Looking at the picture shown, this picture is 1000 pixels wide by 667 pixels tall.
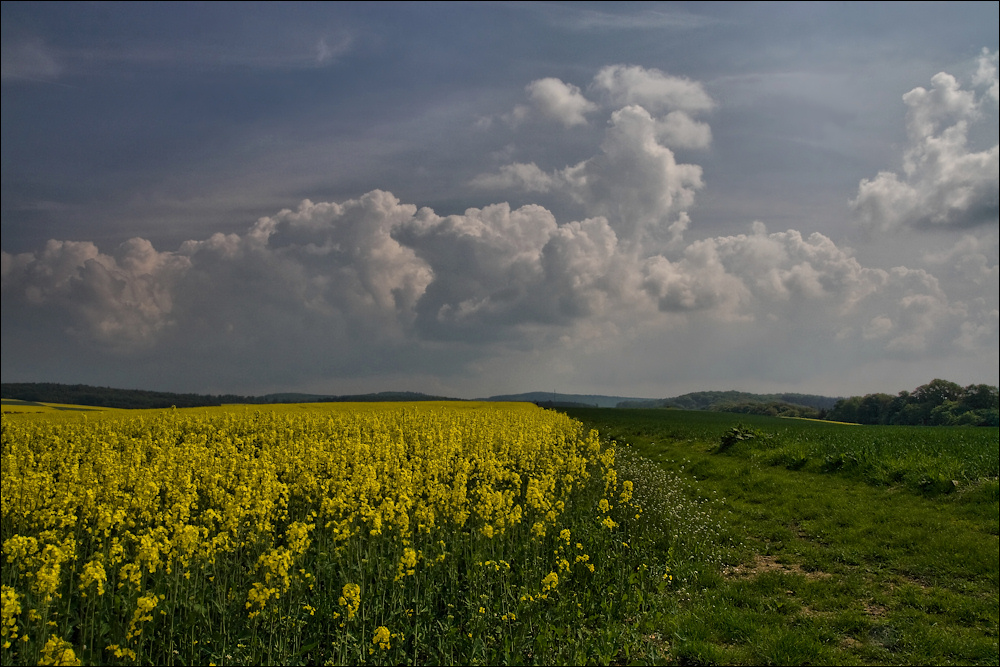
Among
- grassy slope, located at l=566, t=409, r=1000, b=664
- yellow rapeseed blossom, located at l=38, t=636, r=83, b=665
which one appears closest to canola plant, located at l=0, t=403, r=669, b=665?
yellow rapeseed blossom, located at l=38, t=636, r=83, b=665

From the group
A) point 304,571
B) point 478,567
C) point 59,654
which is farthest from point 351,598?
point 59,654

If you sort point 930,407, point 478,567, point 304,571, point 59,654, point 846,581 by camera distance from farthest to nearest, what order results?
point 930,407 < point 846,581 < point 478,567 < point 304,571 < point 59,654

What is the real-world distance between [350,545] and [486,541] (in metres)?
2.04

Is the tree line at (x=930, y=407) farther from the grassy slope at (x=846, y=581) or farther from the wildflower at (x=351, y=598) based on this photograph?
the wildflower at (x=351, y=598)

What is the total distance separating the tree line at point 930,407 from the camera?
68.3 m

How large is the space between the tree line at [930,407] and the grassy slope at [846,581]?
2509 inches

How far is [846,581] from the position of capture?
1041 cm

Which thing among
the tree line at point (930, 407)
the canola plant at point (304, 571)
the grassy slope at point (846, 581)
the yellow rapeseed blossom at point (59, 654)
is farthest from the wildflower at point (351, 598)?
the tree line at point (930, 407)

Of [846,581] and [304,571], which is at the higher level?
[304,571]

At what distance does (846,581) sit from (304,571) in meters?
8.93

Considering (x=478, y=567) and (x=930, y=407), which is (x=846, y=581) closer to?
(x=478, y=567)

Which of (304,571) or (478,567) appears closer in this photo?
(304,571)

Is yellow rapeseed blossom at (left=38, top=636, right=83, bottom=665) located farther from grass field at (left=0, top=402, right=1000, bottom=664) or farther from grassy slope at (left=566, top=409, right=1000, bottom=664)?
grassy slope at (left=566, top=409, right=1000, bottom=664)

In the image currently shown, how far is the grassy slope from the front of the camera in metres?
8.05
